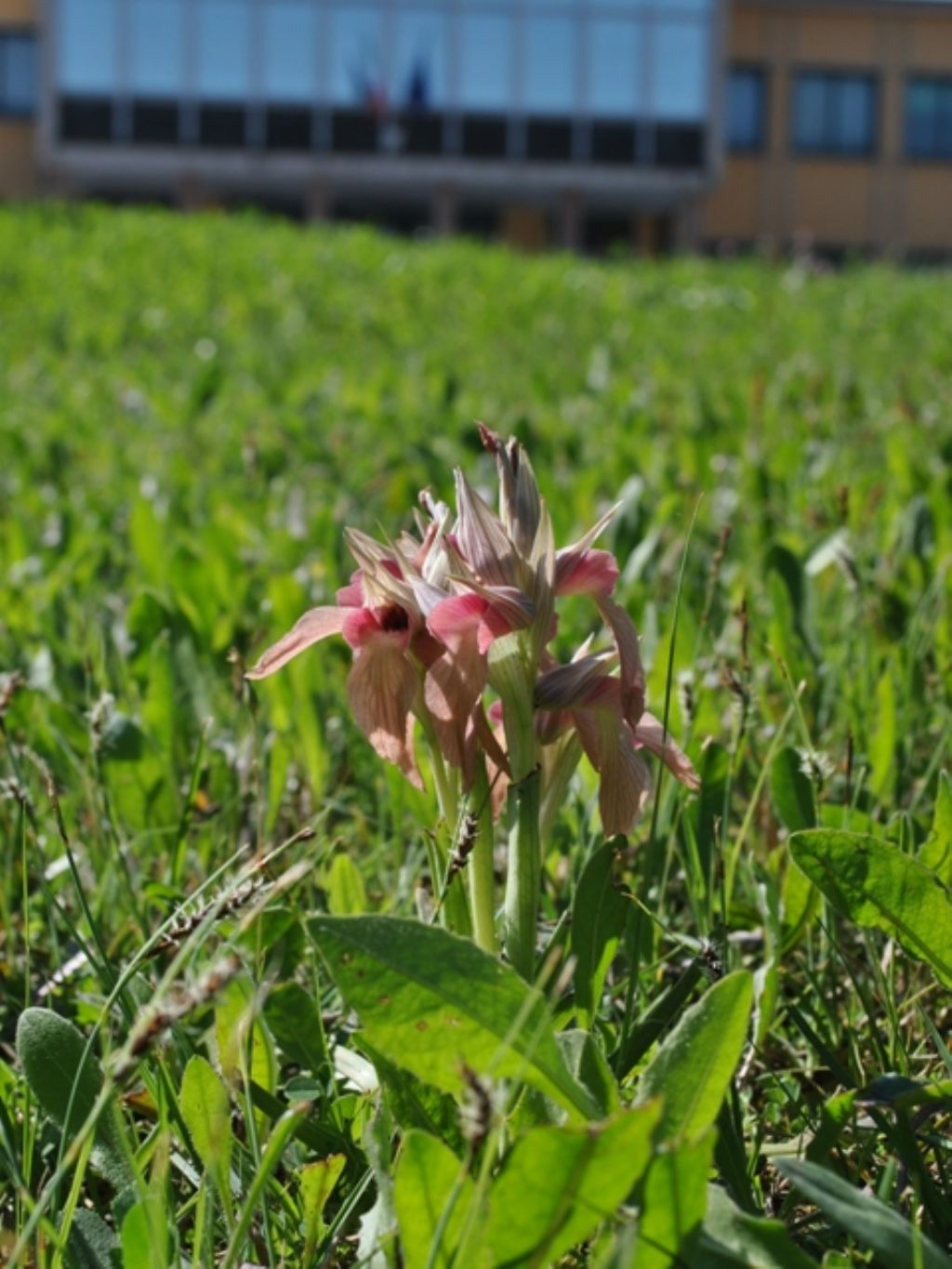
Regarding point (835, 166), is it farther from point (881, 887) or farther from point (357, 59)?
point (881, 887)

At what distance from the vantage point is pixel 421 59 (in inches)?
1529

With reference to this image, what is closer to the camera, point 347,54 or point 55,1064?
point 55,1064

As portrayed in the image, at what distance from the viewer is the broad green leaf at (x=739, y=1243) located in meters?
0.93

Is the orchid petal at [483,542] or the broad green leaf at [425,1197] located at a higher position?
the orchid petal at [483,542]

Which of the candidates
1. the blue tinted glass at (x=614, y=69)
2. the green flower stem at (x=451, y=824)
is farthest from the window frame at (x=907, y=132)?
the green flower stem at (x=451, y=824)

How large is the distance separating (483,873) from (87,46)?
41.1 metres

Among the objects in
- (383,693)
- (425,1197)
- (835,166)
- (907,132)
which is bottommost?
(835,166)

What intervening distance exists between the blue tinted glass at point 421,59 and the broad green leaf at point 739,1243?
3990 cm

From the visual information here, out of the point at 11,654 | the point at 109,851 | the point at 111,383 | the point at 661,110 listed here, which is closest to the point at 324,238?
the point at 111,383

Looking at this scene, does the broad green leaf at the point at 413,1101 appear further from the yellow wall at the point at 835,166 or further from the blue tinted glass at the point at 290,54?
the yellow wall at the point at 835,166

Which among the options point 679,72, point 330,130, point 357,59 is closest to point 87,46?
point 330,130

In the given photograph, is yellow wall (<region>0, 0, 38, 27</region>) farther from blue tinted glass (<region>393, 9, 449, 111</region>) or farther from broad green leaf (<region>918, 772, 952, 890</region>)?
broad green leaf (<region>918, 772, 952, 890</region>)

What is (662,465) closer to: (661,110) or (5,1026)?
(5,1026)

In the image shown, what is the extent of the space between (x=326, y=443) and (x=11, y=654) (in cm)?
199
